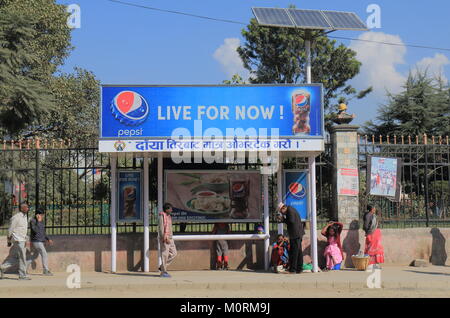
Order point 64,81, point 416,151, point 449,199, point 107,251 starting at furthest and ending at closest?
point 64,81, point 449,199, point 416,151, point 107,251

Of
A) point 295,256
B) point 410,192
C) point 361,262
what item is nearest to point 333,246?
point 361,262

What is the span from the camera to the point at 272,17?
14078 mm

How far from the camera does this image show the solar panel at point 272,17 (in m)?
13.5

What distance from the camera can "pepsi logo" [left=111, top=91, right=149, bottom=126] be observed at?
11.7m

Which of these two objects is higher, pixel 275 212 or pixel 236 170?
pixel 236 170

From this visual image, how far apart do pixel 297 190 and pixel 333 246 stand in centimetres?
154

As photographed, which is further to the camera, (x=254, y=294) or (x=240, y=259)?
(x=240, y=259)

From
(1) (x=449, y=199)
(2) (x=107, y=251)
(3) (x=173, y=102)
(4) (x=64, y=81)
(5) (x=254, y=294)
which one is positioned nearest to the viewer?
(5) (x=254, y=294)

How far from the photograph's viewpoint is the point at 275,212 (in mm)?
13594

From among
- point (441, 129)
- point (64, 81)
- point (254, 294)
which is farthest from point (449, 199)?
point (64, 81)

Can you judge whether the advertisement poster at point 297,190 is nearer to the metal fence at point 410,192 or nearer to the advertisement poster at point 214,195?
the advertisement poster at point 214,195

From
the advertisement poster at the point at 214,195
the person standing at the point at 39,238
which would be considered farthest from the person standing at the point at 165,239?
the person standing at the point at 39,238
